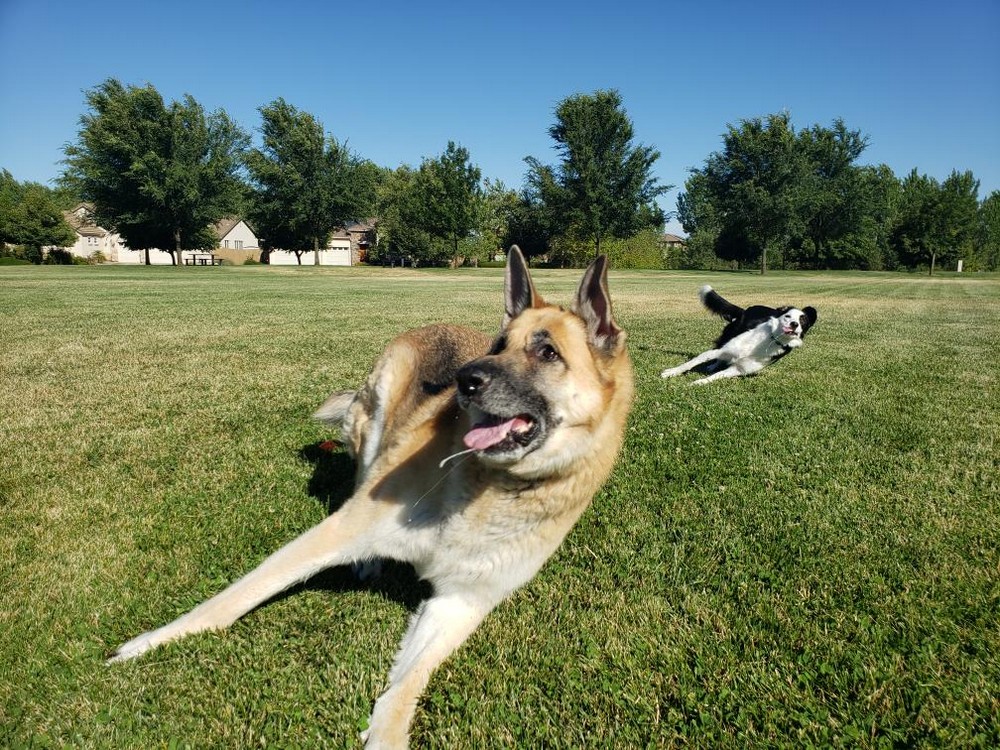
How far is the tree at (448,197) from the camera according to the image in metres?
71.8

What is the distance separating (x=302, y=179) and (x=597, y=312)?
2861 inches

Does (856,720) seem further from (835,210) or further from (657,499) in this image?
(835,210)

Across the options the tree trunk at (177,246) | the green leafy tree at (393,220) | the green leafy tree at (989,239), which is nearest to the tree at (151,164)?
the tree trunk at (177,246)

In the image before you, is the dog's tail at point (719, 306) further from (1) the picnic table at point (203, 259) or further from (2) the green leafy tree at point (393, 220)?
(1) the picnic table at point (203, 259)

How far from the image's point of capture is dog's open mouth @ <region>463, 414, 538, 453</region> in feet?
9.67

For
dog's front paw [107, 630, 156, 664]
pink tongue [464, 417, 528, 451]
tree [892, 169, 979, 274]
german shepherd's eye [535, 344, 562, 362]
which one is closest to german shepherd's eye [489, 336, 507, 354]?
german shepherd's eye [535, 344, 562, 362]

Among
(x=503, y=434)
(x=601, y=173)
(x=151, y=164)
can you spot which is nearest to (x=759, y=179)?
(x=601, y=173)

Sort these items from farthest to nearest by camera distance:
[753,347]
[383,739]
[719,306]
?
1. [719,306]
2. [753,347]
3. [383,739]

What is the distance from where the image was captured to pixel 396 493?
3.30 meters

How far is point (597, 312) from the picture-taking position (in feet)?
11.3

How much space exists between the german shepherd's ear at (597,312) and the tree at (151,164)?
225 feet

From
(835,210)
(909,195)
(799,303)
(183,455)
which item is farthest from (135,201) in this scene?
(909,195)

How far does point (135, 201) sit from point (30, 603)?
71.6 m

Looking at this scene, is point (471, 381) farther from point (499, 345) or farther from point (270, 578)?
point (270, 578)
